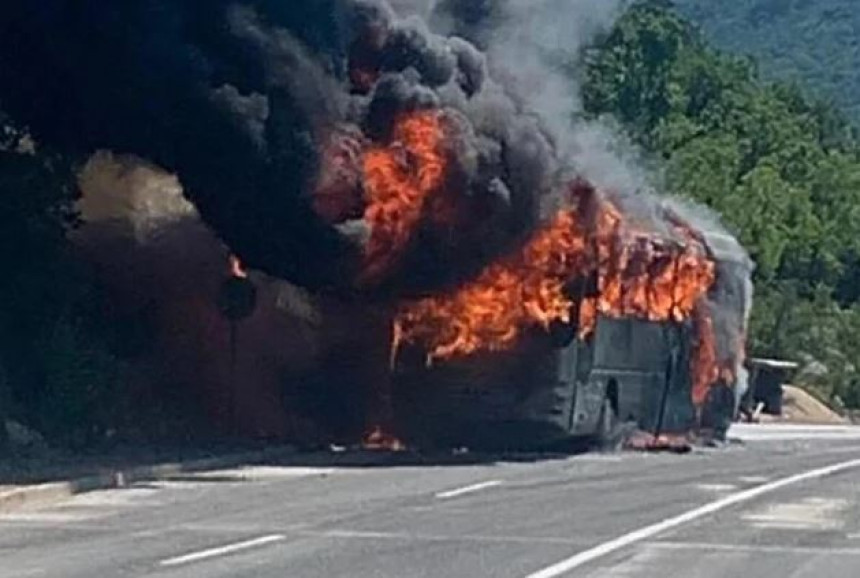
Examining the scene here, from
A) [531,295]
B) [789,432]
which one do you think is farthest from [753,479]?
[789,432]

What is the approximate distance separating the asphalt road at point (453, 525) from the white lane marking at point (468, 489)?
0.05 m

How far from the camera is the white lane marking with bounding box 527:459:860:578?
19.4 metres

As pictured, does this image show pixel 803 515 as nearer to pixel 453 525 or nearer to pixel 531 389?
pixel 453 525

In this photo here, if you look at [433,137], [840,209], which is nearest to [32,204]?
[433,137]

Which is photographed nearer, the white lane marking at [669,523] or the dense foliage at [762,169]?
the white lane marking at [669,523]

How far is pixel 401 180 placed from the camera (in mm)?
34469

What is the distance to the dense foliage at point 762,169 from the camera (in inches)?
3501

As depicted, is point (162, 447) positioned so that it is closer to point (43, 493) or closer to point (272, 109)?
point (272, 109)

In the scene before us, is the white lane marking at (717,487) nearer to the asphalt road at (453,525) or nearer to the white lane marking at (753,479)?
the asphalt road at (453,525)

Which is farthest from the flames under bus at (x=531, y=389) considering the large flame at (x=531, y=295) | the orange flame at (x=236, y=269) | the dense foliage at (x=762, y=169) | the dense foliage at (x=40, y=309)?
the dense foliage at (x=762, y=169)

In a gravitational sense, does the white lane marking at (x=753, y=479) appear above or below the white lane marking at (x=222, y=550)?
above

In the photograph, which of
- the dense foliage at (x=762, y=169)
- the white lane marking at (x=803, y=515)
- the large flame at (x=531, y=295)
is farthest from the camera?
the dense foliage at (x=762, y=169)

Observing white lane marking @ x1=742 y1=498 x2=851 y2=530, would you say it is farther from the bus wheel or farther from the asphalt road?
the bus wheel

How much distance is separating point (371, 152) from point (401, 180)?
22.5 inches
